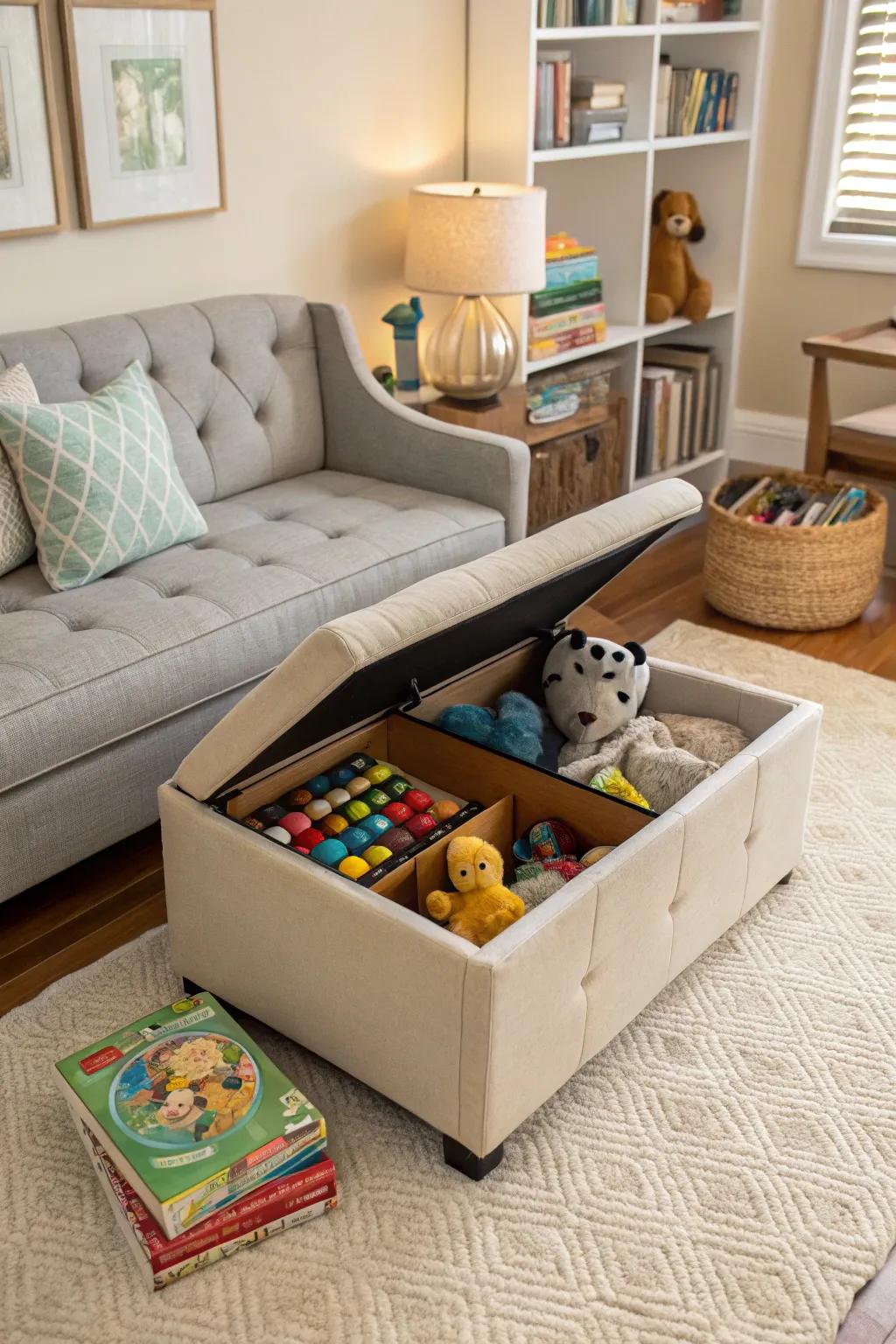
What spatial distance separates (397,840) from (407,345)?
6.22ft

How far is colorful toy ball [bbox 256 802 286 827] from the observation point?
6.11ft

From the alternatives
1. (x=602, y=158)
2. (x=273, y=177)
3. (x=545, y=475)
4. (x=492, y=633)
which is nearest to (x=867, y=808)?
(x=492, y=633)

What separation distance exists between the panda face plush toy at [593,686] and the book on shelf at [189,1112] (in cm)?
79

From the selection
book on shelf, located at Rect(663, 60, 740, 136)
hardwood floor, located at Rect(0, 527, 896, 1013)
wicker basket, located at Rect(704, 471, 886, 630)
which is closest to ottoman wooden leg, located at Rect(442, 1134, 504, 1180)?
hardwood floor, located at Rect(0, 527, 896, 1013)

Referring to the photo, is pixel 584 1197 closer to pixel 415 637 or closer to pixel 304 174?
pixel 415 637

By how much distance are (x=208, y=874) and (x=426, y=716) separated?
20.7 inches

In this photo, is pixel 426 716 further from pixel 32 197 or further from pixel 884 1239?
pixel 32 197

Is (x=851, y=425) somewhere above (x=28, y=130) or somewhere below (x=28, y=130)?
below

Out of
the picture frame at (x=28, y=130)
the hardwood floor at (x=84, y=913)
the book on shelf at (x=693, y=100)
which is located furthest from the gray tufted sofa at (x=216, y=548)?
the book on shelf at (x=693, y=100)

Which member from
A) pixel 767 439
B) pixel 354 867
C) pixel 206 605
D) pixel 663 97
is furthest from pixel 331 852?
pixel 767 439

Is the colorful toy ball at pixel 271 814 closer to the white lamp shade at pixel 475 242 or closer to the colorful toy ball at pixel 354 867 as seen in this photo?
the colorful toy ball at pixel 354 867

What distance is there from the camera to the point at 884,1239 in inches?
62.4

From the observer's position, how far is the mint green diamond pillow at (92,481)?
2.32 meters

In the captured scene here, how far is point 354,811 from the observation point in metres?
1.91
